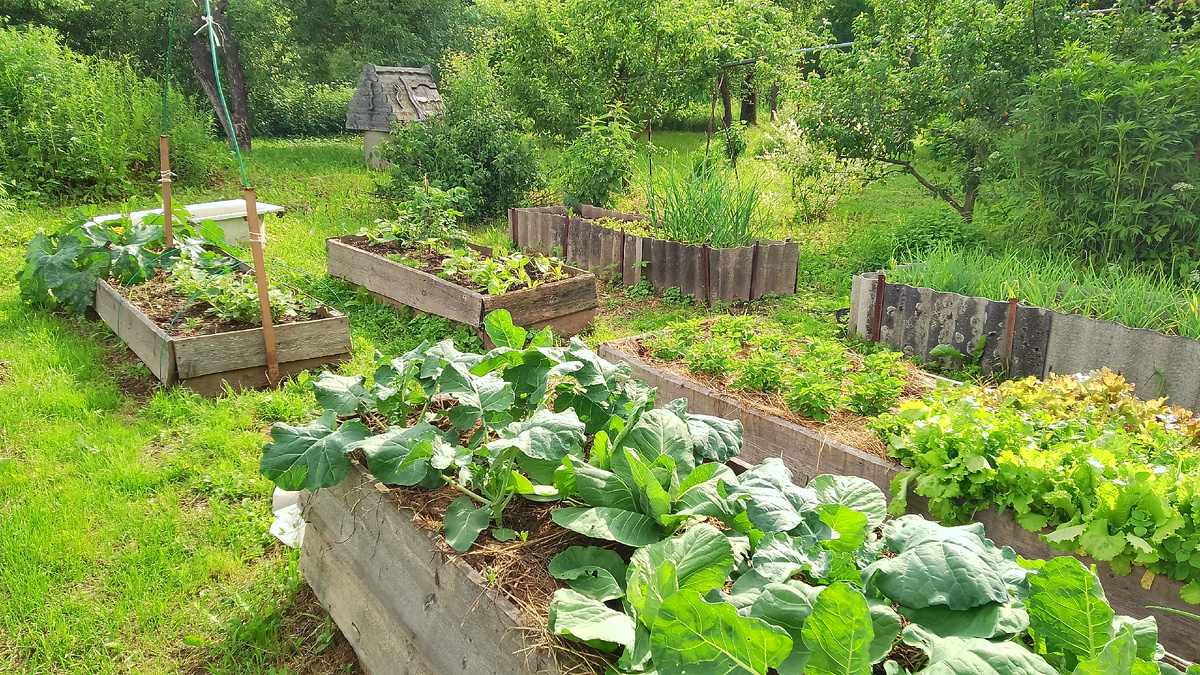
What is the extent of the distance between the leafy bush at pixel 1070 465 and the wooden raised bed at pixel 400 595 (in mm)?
1539

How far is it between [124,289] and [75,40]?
15.9 metres

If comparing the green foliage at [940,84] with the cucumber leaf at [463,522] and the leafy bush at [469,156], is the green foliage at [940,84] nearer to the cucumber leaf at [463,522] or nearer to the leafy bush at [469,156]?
the leafy bush at [469,156]

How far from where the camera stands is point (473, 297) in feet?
16.1

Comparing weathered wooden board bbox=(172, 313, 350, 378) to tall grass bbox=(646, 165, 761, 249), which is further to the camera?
tall grass bbox=(646, 165, 761, 249)

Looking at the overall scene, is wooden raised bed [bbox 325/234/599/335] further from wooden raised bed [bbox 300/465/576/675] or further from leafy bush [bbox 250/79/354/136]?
leafy bush [bbox 250/79/354/136]

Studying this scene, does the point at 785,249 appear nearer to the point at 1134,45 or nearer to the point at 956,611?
the point at 1134,45

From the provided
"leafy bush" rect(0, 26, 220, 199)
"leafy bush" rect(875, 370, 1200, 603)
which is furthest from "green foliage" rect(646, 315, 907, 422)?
"leafy bush" rect(0, 26, 220, 199)

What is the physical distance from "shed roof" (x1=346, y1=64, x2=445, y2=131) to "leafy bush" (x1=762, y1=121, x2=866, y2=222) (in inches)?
242

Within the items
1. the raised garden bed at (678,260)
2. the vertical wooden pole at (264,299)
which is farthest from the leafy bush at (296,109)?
the vertical wooden pole at (264,299)

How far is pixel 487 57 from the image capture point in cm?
1102

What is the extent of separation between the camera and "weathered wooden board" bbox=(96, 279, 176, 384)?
4.18 meters

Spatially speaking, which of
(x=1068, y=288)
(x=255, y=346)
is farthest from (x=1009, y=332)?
(x=255, y=346)

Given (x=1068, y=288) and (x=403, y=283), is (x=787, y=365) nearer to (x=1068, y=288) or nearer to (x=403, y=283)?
(x=1068, y=288)

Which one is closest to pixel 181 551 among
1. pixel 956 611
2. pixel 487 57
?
pixel 956 611
